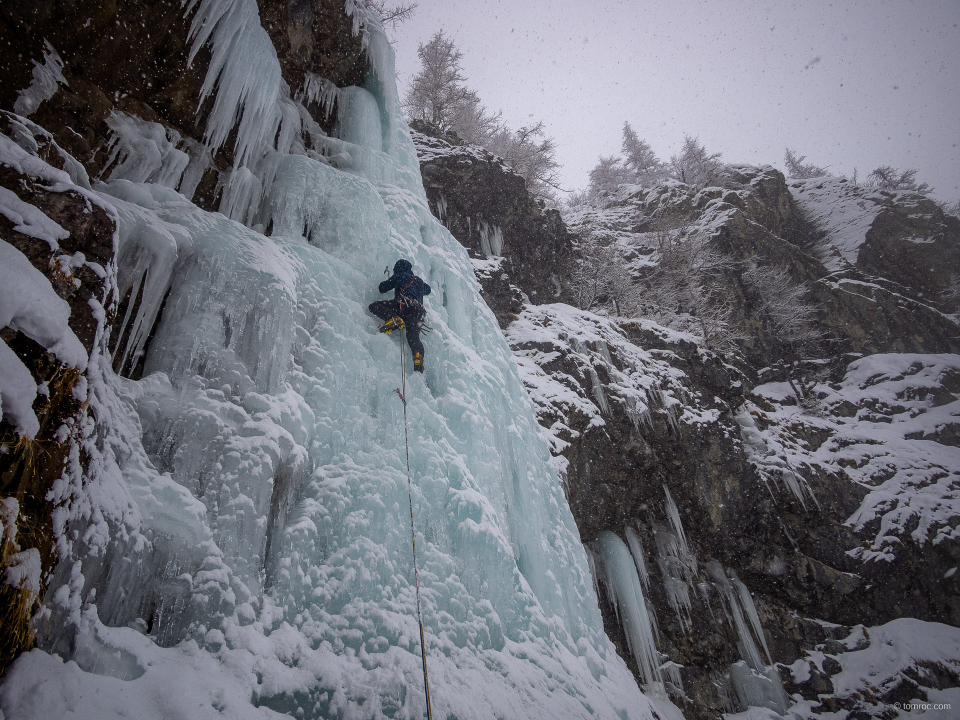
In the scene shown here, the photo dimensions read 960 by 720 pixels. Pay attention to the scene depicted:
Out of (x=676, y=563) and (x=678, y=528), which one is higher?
(x=678, y=528)

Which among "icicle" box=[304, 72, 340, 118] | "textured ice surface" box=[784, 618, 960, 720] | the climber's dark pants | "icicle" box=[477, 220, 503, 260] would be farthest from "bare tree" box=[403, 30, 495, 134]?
"textured ice surface" box=[784, 618, 960, 720]

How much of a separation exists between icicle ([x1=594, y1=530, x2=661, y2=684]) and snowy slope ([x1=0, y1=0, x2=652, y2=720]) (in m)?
2.78

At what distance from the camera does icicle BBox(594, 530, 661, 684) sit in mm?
6559

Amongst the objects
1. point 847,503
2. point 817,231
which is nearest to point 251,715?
point 847,503

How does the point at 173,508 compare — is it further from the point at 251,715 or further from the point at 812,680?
the point at 812,680

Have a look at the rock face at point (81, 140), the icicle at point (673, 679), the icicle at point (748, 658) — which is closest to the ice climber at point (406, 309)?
the rock face at point (81, 140)

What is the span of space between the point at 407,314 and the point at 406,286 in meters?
0.28

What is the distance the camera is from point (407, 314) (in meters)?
3.86

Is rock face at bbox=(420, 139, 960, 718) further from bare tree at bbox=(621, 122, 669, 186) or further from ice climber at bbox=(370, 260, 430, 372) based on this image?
bare tree at bbox=(621, 122, 669, 186)

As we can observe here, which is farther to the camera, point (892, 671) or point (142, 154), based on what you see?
point (892, 671)

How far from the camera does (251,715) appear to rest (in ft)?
6.01

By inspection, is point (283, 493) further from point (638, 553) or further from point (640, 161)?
point (640, 161)

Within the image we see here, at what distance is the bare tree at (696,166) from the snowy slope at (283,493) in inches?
579

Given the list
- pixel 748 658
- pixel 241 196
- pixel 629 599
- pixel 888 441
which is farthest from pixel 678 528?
pixel 241 196
